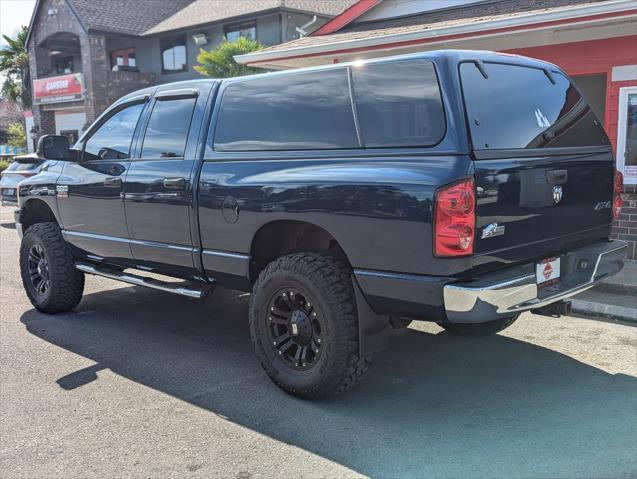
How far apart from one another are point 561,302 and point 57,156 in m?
4.30

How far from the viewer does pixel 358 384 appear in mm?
4234

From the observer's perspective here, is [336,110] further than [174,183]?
No

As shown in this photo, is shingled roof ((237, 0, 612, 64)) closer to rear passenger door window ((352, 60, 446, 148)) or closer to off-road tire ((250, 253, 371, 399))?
rear passenger door window ((352, 60, 446, 148))

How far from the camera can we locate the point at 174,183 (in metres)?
4.59

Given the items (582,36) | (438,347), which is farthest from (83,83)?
(438,347)

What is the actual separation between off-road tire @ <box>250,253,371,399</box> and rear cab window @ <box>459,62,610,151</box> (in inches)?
44.8

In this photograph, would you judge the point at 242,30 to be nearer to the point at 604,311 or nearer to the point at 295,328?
the point at 604,311

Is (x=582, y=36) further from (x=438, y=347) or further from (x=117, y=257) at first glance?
(x=117, y=257)

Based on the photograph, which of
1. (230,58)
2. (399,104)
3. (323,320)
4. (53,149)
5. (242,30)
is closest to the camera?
(399,104)

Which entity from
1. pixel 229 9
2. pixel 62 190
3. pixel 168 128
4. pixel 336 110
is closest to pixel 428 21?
pixel 168 128

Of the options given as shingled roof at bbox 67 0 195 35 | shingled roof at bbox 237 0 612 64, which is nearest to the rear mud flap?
shingled roof at bbox 237 0 612 64

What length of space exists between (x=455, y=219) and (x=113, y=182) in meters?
3.08

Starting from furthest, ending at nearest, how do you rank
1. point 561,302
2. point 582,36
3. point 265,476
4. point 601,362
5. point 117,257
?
point 582,36 → point 117,257 → point 601,362 → point 561,302 → point 265,476

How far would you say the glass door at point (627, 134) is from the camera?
8320mm
